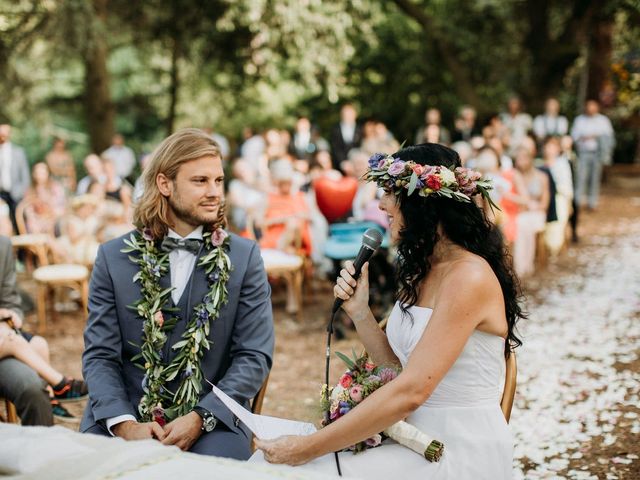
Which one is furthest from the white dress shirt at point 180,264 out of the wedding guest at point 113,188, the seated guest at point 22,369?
the wedding guest at point 113,188

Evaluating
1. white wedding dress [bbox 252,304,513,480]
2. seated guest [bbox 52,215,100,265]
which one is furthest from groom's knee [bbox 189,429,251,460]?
seated guest [bbox 52,215,100,265]

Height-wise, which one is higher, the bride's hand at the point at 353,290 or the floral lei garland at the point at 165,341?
the bride's hand at the point at 353,290

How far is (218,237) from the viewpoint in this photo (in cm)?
317

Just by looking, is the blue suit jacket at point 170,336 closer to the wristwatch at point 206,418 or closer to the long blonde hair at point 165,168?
the wristwatch at point 206,418

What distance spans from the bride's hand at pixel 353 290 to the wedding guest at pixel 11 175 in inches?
413

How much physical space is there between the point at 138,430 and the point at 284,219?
5772 millimetres

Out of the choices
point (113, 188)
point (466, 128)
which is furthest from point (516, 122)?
point (113, 188)

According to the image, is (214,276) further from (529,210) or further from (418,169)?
(529,210)

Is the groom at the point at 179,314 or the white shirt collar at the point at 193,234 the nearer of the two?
the groom at the point at 179,314

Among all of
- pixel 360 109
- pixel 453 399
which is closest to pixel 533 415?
pixel 453 399

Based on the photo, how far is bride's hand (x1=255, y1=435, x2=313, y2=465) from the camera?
237 cm

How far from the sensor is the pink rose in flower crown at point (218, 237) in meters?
3.15

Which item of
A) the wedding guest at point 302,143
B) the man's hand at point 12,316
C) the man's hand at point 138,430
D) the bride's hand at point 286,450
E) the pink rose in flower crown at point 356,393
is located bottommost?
the man's hand at point 138,430

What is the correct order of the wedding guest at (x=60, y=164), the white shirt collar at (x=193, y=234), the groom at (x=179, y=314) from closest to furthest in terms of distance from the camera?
the groom at (x=179, y=314), the white shirt collar at (x=193, y=234), the wedding guest at (x=60, y=164)
